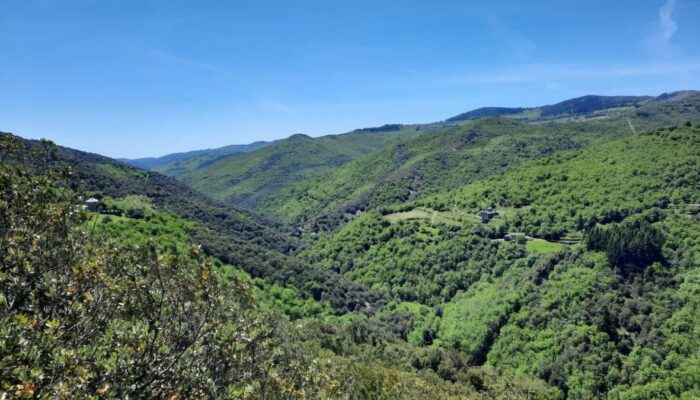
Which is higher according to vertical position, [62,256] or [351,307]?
[62,256]

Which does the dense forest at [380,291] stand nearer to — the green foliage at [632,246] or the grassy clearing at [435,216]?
the green foliage at [632,246]

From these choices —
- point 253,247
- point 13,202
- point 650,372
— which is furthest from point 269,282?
point 13,202

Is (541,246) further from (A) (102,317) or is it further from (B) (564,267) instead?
(A) (102,317)

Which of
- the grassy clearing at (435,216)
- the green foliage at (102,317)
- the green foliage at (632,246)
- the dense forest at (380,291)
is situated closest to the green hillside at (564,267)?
the green foliage at (632,246)

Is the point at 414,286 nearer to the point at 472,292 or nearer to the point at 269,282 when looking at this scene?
the point at 472,292

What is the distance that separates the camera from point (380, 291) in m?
129

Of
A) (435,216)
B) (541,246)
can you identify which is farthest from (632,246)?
(435,216)

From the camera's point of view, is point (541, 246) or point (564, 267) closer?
point (564, 267)

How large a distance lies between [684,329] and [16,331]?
293 feet

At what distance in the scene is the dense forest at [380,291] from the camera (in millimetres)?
10625

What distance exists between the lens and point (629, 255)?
91250 millimetres

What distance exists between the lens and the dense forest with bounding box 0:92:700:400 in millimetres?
10625

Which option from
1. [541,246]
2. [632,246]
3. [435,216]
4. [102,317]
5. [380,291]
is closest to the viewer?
[102,317]

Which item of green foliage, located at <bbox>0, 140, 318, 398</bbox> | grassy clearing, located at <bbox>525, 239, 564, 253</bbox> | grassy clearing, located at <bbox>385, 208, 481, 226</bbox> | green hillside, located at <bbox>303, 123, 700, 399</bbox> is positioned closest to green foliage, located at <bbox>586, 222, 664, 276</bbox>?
green hillside, located at <bbox>303, 123, 700, 399</bbox>
